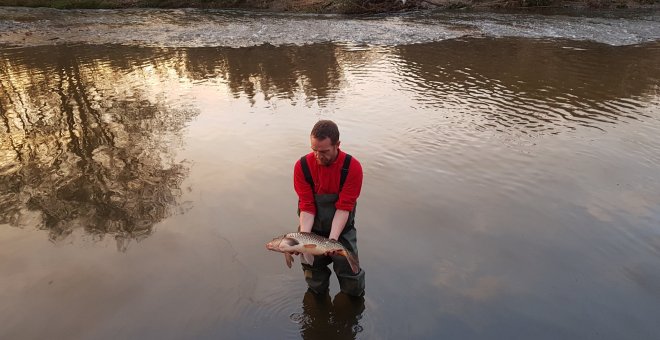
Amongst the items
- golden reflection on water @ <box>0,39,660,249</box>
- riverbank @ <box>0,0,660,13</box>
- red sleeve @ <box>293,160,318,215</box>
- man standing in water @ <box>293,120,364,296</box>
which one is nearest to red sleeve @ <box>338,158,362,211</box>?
man standing in water @ <box>293,120,364,296</box>

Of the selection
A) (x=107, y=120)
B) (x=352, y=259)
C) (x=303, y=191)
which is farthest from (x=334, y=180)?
(x=107, y=120)

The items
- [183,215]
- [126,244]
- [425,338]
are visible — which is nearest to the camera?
[425,338]

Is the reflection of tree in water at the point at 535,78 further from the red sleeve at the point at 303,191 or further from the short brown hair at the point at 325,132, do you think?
the short brown hair at the point at 325,132

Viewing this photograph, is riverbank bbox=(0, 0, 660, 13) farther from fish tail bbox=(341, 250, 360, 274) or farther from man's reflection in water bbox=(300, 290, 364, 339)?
fish tail bbox=(341, 250, 360, 274)

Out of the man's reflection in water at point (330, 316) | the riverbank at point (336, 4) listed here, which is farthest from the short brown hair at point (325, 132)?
the riverbank at point (336, 4)

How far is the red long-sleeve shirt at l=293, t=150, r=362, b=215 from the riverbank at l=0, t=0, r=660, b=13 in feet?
90.4

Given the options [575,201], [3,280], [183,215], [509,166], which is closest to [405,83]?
[509,166]

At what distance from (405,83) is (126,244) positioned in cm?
937

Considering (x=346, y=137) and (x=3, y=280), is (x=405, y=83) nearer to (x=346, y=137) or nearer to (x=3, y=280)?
(x=346, y=137)

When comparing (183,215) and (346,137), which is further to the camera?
(346,137)

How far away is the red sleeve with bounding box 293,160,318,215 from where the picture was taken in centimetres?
416

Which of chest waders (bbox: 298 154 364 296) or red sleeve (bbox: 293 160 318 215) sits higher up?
red sleeve (bbox: 293 160 318 215)

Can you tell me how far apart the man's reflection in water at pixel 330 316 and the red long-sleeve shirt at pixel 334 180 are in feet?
4.22

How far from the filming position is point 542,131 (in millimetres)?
9422
